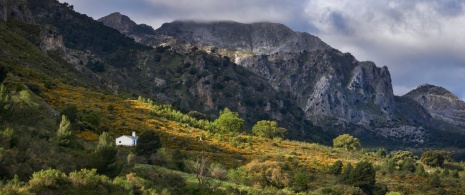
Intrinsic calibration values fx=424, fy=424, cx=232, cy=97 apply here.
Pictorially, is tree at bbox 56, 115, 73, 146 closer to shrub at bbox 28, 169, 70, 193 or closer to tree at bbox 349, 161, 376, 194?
shrub at bbox 28, 169, 70, 193

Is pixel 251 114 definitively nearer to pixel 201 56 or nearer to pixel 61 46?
pixel 201 56

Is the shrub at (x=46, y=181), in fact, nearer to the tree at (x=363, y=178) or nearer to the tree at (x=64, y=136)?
the tree at (x=64, y=136)

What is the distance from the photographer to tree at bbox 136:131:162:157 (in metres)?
52.9

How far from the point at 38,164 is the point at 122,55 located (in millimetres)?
173994

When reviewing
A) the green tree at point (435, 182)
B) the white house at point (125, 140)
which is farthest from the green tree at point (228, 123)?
the green tree at point (435, 182)

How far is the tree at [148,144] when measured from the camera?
52938 millimetres

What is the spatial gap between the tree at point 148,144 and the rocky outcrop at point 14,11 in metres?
68.8

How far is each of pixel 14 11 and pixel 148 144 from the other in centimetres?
8214

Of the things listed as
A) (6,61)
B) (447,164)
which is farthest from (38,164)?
(447,164)

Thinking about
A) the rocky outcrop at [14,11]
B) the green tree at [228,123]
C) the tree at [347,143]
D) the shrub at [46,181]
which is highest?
the rocky outcrop at [14,11]

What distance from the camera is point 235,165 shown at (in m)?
59.3

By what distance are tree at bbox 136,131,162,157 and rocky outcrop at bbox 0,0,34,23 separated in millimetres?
68831

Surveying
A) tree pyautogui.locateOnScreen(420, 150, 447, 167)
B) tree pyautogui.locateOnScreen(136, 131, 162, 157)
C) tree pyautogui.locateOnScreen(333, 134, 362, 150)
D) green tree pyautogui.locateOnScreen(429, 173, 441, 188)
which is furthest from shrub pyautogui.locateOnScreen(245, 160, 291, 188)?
tree pyautogui.locateOnScreen(333, 134, 362, 150)

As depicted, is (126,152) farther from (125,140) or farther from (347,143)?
(347,143)
